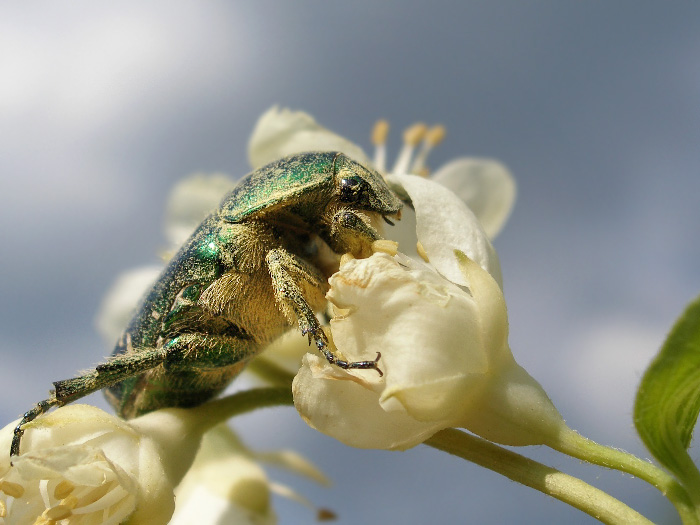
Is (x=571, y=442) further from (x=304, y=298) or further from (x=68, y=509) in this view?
(x=68, y=509)

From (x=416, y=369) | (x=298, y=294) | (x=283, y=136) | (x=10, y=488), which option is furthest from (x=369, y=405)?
(x=283, y=136)

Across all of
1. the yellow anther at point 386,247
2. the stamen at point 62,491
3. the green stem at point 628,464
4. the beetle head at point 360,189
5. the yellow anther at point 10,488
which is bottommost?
the green stem at point 628,464

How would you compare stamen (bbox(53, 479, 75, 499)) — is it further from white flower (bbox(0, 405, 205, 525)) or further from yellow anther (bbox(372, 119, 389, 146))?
yellow anther (bbox(372, 119, 389, 146))

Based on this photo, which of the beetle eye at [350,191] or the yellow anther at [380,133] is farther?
the yellow anther at [380,133]

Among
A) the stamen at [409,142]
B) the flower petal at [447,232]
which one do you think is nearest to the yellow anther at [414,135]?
the stamen at [409,142]

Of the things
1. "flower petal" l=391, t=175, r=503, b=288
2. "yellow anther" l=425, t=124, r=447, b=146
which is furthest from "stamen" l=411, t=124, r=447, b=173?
"flower petal" l=391, t=175, r=503, b=288

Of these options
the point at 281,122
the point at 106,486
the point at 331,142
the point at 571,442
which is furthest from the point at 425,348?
the point at 281,122

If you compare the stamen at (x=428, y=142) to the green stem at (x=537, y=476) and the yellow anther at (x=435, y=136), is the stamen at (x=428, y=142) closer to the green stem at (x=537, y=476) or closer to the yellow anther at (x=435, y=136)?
the yellow anther at (x=435, y=136)
